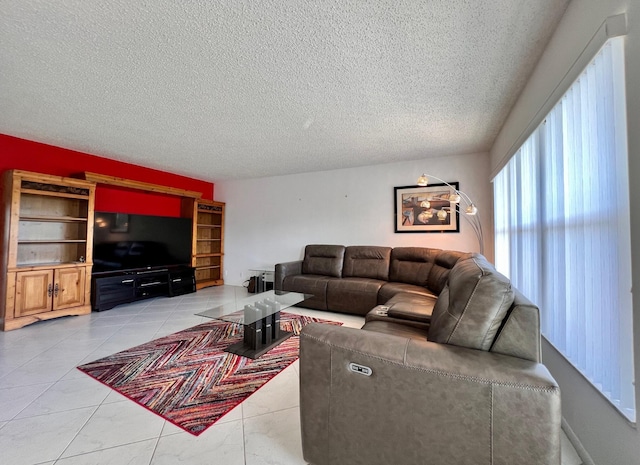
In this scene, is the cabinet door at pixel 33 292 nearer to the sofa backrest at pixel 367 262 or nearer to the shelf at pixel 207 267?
the shelf at pixel 207 267

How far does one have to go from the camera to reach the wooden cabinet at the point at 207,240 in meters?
5.00

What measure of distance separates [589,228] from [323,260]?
3.41 meters

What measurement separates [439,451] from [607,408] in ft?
2.55

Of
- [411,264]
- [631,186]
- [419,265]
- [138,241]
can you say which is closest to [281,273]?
[411,264]

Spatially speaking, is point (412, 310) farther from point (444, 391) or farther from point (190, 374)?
point (190, 374)

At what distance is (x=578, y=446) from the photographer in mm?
1257

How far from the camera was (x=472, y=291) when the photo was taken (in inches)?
43.0

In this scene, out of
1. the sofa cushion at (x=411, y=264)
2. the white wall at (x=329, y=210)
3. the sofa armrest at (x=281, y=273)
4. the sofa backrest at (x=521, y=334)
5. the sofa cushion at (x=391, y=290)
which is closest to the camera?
the sofa backrest at (x=521, y=334)

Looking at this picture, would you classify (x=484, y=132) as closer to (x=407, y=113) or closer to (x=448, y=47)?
(x=407, y=113)

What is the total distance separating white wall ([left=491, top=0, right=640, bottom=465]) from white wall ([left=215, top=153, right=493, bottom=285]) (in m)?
2.05

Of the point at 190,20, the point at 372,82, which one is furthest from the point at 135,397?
the point at 372,82

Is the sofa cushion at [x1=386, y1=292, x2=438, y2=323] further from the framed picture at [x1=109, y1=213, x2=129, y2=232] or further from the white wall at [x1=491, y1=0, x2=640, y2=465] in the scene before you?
the framed picture at [x1=109, y1=213, x2=129, y2=232]

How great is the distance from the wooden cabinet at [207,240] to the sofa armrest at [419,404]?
4575mm

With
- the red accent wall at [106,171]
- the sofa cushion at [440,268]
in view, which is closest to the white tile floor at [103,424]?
the sofa cushion at [440,268]
